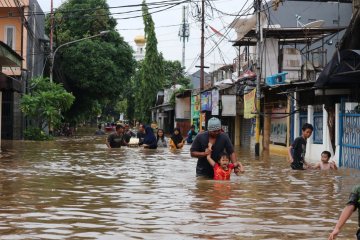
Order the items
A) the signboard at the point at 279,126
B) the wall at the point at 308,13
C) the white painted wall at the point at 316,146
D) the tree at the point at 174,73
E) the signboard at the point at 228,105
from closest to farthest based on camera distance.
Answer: the white painted wall at the point at 316,146 < the signboard at the point at 279,126 < the signboard at the point at 228,105 < the wall at the point at 308,13 < the tree at the point at 174,73

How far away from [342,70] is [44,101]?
81.7ft

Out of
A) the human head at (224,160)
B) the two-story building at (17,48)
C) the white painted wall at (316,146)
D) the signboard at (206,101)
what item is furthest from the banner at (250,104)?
the human head at (224,160)

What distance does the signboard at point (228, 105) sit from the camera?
3700cm

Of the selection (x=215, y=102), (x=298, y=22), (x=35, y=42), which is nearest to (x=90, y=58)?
(x=35, y=42)

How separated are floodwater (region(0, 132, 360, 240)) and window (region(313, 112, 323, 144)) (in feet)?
21.2

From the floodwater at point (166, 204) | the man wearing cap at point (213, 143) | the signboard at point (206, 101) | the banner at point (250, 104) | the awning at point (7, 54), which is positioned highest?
the awning at point (7, 54)

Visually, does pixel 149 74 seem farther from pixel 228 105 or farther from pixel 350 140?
pixel 350 140

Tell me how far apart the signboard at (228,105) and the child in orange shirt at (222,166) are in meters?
24.1

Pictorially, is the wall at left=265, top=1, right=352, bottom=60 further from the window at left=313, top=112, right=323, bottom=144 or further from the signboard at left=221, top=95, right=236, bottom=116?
the window at left=313, top=112, right=323, bottom=144

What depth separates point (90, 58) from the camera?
50344 millimetres

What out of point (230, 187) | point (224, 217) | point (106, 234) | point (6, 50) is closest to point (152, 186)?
point (230, 187)

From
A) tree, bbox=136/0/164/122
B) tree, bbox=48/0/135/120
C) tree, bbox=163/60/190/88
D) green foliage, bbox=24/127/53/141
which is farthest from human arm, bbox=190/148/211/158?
tree, bbox=163/60/190/88

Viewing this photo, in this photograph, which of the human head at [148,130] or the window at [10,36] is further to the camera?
the window at [10,36]

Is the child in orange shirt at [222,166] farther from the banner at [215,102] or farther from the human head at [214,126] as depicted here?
the banner at [215,102]
